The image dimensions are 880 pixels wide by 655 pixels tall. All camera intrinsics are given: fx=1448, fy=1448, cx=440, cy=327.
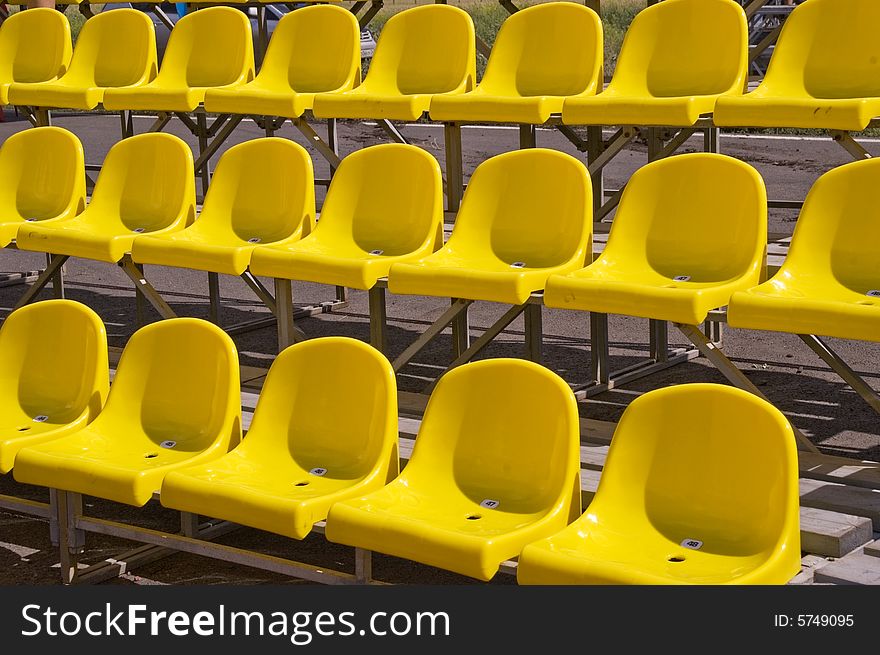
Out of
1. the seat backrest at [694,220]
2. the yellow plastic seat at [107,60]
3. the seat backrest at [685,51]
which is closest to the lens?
the seat backrest at [694,220]

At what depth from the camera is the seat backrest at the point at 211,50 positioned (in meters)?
6.12

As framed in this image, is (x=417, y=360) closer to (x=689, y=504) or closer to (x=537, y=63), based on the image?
A: (x=537, y=63)

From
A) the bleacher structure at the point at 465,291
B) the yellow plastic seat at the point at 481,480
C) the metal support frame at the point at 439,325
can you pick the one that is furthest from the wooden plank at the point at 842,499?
the metal support frame at the point at 439,325

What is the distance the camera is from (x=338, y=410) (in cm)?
357

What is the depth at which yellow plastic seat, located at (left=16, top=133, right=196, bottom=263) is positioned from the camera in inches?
207

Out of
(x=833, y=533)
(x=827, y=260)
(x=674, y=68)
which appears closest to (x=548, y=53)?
(x=674, y=68)

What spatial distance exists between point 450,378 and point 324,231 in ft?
5.23

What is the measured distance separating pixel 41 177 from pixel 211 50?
0.95m

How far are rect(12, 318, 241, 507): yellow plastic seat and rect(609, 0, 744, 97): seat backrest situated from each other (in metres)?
1.99

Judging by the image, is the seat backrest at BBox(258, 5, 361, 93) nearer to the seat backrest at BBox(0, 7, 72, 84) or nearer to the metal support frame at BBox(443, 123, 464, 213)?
the metal support frame at BBox(443, 123, 464, 213)

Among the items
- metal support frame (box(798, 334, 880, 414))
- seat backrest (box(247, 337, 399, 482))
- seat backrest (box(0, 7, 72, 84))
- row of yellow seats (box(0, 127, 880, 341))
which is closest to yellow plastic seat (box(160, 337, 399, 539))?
seat backrest (box(247, 337, 399, 482))

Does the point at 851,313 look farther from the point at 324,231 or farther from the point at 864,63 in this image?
the point at 324,231

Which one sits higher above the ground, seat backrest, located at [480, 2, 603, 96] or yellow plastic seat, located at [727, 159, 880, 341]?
seat backrest, located at [480, 2, 603, 96]

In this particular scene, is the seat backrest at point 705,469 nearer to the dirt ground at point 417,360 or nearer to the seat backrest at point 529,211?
the dirt ground at point 417,360
